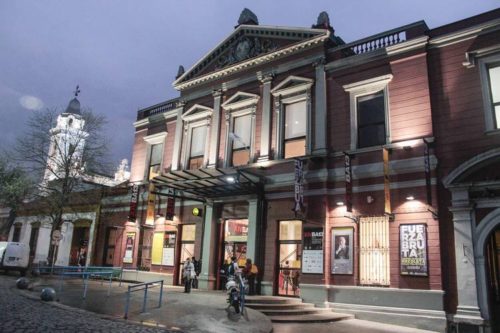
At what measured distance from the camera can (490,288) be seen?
1327 centimetres

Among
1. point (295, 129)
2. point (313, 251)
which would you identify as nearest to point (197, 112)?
point (295, 129)

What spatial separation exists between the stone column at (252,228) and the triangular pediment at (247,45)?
726cm

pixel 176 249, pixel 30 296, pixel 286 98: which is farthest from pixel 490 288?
pixel 30 296

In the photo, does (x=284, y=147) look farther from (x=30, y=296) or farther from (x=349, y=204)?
(x=30, y=296)

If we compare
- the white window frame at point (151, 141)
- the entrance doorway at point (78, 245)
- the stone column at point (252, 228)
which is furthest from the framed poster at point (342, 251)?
the entrance doorway at point (78, 245)

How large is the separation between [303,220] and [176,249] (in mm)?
7816

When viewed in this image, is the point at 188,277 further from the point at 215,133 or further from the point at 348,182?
the point at 348,182

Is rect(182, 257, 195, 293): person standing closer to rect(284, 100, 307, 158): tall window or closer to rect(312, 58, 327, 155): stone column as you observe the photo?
rect(284, 100, 307, 158): tall window

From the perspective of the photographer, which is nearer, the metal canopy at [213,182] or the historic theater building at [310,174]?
the historic theater building at [310,174]

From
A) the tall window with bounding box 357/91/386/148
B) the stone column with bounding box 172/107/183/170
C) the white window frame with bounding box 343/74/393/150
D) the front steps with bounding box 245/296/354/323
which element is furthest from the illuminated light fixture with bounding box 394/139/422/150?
the stone column with bounding box 172/107/183/170

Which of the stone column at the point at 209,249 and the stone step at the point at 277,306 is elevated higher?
the stone column at the point at 209,249

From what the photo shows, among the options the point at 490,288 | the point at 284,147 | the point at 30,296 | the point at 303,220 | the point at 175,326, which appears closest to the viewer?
the point at 175,326

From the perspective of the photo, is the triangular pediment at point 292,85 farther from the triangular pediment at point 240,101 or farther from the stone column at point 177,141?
the stone column at point 177,141

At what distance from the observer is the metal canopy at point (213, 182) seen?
17948 mm
